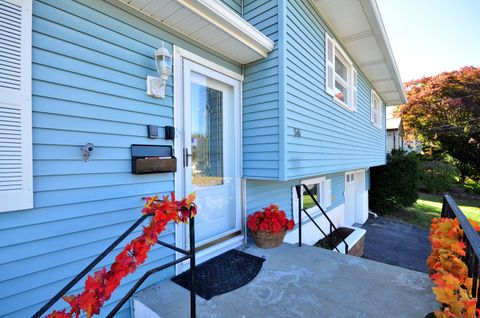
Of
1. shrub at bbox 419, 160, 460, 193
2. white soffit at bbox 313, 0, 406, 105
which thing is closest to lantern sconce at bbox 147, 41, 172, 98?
white soffit at bbox 313, 0, 406, 105

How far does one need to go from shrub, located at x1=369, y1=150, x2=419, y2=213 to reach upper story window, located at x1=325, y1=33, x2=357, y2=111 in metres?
6.02

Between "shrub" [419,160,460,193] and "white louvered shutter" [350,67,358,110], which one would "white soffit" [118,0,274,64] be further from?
"shrub" [419,160,460,193]

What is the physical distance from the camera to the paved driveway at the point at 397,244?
19.4 ft

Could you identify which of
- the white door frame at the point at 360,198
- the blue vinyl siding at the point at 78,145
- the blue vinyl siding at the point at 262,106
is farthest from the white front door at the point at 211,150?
the white door frame at the point at 360,198

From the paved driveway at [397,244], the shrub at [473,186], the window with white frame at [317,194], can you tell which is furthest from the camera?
the shrub at [473,186]

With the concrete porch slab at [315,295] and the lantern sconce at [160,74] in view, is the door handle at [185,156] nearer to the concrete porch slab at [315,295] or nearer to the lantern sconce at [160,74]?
the lantern sconce at [160,74]

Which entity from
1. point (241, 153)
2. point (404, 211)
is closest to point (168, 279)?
point (241, 153)

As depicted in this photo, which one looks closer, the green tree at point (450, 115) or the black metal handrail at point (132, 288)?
the black metal handrail at point (132, 288)

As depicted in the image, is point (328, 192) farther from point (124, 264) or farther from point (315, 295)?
point (124, 264)

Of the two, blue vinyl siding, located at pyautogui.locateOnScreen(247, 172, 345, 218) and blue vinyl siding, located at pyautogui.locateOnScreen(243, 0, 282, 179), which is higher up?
blue vinyl siding, located at pyautogui.locateOnScreen(243, 0, 282, 179)

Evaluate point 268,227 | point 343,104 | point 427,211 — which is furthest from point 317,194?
point 427,211

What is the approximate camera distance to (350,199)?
873 centimetres

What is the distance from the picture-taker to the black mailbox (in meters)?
2.20

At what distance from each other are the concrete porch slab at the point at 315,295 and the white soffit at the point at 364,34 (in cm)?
402
